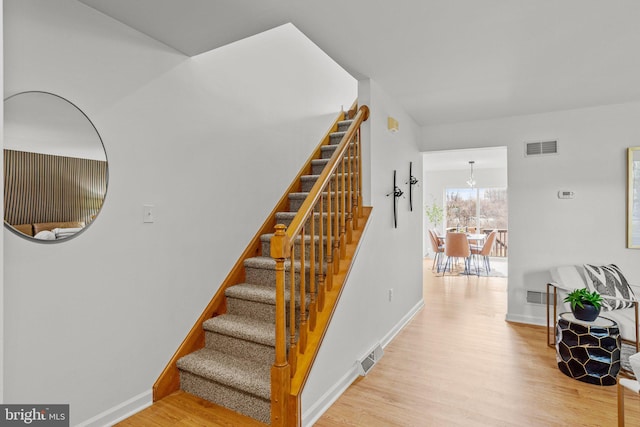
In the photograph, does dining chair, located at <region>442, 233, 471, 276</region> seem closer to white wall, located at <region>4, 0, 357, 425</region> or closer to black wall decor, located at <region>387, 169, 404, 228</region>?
black wall decor, located at <region>387, 169, 404, 228</region>

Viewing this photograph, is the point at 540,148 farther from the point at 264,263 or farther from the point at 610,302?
the point at 264,263

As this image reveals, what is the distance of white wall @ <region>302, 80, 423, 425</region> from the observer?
2.31 metres

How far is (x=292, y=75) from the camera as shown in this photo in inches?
150

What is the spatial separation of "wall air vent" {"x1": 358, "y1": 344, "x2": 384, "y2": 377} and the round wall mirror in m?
2.06

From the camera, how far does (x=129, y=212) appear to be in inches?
83.2

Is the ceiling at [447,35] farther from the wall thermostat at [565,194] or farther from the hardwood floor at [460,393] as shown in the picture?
the hardwood floor at [460,393]

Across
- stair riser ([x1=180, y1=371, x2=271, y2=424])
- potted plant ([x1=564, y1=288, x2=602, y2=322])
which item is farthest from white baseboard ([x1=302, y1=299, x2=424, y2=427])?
potted plant ([x1=564, y1=288, x2=602, y2=322])

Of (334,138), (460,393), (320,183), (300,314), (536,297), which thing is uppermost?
(334,138)

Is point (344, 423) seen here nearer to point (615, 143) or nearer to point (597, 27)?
point (597, 27)

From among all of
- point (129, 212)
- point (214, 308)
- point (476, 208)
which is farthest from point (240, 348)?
point (476, 208)

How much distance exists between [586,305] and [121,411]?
3283mm

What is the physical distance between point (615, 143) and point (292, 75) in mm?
3409

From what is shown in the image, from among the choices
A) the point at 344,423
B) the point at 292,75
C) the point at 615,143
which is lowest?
the point at 344,423

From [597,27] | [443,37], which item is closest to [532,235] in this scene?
[597,27]
